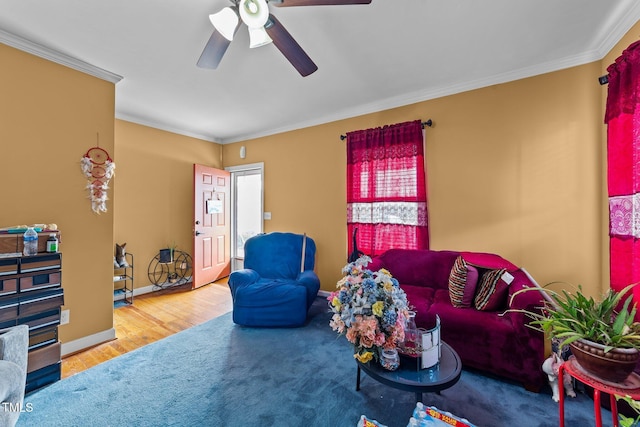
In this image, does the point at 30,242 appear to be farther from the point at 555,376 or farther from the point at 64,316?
the point at 555,376

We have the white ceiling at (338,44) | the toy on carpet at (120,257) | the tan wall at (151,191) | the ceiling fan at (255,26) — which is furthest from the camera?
the tan wall at (151,191)

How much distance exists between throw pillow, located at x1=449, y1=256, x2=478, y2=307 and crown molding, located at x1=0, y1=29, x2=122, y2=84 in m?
3.76

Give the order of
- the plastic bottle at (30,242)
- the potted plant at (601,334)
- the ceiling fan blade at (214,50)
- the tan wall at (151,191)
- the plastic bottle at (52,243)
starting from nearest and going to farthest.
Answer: the potted plant at (601,334)
the ceiling fan blade at (214,50)
the plastic bottle at (30,242)
the plastic bottle at (52,243)
the tan wall at (151,191)

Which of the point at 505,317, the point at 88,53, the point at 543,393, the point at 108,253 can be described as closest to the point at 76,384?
the point at 108,253

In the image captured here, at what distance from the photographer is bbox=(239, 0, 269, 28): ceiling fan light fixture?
1.53 metres

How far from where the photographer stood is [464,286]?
7.27 ft

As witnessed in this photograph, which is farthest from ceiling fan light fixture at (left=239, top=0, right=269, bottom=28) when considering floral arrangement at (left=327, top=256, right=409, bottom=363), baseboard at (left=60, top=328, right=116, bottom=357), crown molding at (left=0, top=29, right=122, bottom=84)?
baseboard at (left=60, top=328, right=116, bottom=357)

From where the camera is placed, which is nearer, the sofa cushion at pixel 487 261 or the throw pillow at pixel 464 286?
the throw pillow at pixel 464 286

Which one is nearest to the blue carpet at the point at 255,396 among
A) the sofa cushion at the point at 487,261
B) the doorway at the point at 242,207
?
the sofa cushion at the point at 487,261

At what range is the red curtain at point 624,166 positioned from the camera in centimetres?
174

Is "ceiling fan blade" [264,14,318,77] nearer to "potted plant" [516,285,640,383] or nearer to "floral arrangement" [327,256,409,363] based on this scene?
"floral arrangement" [327,256,409,363]

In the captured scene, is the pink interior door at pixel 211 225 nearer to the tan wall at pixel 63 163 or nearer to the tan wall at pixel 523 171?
the tan wall at pixel 63 163

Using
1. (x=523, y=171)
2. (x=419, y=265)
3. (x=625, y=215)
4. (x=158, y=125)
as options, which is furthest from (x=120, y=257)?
(x=625, y=215)

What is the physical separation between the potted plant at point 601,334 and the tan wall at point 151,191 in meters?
4.68
